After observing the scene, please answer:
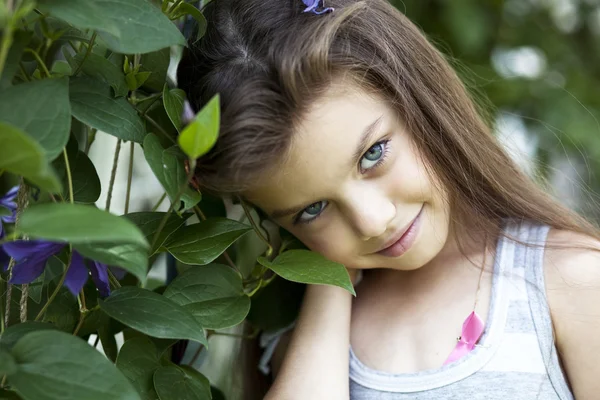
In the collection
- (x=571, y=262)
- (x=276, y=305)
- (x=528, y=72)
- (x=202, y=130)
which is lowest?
(x=528, y=72)

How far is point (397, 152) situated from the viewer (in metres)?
0.78

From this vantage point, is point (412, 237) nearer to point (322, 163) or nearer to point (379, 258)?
point (379, 258)

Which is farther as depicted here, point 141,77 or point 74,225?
point 141,77

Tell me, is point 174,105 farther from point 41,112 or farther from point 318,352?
point 318,352

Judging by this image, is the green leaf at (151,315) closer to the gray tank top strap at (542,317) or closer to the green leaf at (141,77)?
the green leaf at (141,77)

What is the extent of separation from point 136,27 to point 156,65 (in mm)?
224

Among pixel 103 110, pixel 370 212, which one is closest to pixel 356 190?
pixel 370 212

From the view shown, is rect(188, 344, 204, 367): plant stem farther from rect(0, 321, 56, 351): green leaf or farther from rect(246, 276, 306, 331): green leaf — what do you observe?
rect(0, 321, 56, 351): green leaf

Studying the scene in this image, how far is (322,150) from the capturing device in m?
0.72

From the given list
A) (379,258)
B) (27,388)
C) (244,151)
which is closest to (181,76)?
(244,151)

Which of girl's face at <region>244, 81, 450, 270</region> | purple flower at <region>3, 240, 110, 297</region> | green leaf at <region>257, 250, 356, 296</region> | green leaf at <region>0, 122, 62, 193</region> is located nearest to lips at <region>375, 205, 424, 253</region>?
girl's face at <region>244, 81, 450, 270</region>

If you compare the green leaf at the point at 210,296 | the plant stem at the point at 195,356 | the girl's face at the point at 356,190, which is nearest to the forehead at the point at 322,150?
the girl's face at the point at 356,190

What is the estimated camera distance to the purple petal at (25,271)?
550mm

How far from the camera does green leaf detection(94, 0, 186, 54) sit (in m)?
0.50
